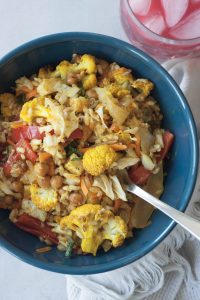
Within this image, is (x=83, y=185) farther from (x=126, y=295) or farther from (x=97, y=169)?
(x=126, y=295)

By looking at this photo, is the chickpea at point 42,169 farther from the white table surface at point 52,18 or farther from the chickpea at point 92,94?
the white table surface at point 52,18

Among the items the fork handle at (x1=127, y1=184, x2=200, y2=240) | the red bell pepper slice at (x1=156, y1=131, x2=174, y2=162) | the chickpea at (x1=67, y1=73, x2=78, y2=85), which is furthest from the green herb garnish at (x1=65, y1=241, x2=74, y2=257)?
the chickpea at (x1=67, y1=73, x2=78, y2=85)

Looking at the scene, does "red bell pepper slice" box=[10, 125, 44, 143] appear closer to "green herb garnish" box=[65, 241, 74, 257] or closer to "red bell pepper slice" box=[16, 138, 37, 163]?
"red bell pepper slice" box=[16, 138, 37, 163]

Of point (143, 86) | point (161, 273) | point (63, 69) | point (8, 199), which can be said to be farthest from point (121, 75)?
point (161, 273)

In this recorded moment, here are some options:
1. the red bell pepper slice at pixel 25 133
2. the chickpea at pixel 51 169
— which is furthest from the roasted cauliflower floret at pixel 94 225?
the red bell pepper slice at pixel 25 133

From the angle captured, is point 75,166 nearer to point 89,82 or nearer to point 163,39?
point 89,82

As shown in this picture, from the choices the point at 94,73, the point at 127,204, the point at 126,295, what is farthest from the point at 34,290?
the point at 94,73
